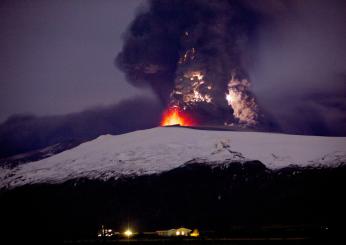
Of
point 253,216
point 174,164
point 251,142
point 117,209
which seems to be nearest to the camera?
point 253,216

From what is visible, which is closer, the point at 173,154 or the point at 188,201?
the point at 188,201

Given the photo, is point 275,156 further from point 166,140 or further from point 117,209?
point 117,209

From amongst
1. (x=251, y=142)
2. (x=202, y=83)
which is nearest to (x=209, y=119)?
(x=202, y=83)

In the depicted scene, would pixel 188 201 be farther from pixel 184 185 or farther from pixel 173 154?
pixel 173 154

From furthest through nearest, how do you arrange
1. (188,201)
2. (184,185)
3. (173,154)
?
(173,154) < (184,185) < (188,201)

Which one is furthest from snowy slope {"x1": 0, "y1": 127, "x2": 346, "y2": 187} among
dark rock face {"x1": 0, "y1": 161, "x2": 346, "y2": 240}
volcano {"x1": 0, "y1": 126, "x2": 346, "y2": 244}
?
dark rock face {"x1": 0, "y1": 161, "x2": 346, "y2": 240}

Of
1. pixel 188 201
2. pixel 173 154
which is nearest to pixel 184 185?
pixel 188 201

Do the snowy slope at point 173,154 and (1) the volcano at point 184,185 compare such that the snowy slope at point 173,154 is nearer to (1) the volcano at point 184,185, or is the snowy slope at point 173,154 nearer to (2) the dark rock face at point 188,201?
(1) the volcano at point 184,185
